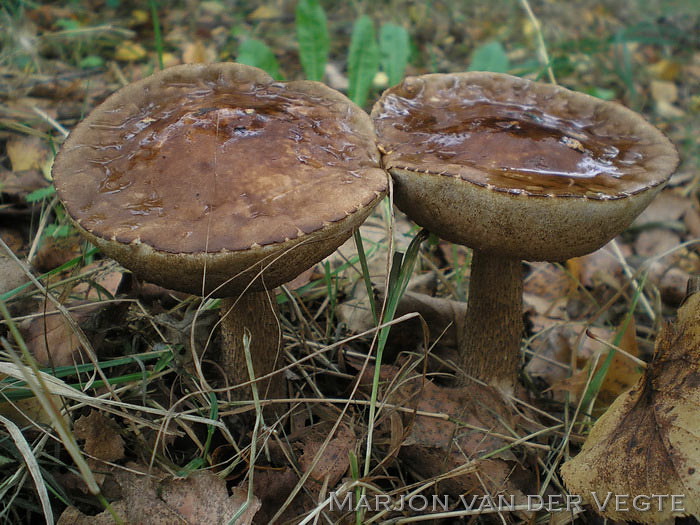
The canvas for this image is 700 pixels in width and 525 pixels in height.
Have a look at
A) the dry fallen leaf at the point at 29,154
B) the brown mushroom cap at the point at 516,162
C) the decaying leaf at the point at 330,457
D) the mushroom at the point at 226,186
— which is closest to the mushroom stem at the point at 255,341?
the mushroom at the point at 226,186

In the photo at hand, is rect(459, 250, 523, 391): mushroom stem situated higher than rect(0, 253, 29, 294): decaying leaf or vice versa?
rect(0, 253, 29, 294): decaying leaf

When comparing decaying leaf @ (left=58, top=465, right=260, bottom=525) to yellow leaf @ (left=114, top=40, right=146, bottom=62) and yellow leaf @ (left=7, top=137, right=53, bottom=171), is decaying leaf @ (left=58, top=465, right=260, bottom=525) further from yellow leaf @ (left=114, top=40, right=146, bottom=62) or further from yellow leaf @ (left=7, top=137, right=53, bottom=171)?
yellow leaf @ (left=114, top=40, right=146, bottom=62)

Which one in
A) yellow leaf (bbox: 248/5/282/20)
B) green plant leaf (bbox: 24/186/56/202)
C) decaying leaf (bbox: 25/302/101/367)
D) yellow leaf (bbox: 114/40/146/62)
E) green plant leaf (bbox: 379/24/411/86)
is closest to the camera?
decaying leaf (bbox: 25/302/101/367)

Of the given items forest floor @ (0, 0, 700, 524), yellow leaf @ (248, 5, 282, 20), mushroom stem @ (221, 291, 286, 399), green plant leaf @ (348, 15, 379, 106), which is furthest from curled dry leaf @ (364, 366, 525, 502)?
yellow leaf @ (248, 5, 282, 20)

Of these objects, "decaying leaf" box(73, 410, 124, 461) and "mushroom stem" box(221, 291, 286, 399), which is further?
"mushroom stem" box(221, 291, 286, 399)

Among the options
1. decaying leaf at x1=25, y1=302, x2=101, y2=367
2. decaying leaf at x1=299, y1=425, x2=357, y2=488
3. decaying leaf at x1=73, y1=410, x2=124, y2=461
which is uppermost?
decaying leaf at x1=25, y1=302, x2=101, y2=367

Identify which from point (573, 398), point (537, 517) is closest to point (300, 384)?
point (537, 517)
